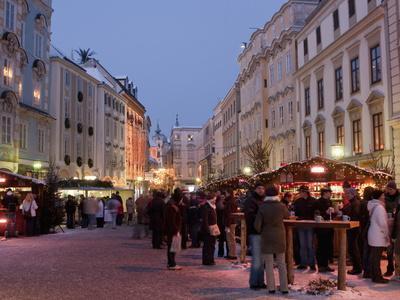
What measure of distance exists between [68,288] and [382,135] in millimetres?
17750

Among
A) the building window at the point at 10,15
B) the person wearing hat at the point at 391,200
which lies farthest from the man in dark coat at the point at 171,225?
the building window at the point at 10,15

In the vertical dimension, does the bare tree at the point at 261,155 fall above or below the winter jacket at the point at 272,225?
above

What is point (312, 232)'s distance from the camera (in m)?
12.7

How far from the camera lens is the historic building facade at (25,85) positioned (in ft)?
108

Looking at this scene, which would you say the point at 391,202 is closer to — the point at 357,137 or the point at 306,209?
the point at 306,209

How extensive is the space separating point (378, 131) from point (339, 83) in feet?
18.2

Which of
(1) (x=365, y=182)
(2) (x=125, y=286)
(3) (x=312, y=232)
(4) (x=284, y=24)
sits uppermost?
(4) (x=284, y=24)

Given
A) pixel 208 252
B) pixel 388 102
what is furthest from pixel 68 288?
pixel 388 102

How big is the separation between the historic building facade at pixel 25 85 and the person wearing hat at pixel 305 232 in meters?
23.2

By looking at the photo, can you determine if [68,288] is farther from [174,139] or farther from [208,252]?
[174,139]

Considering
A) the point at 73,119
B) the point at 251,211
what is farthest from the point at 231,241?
the point at 73,119

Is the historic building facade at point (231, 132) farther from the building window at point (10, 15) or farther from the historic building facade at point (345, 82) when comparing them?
the building window at point (10, 15)

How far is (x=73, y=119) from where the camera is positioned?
4666cm

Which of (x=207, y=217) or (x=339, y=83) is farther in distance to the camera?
(x=339, y=83)
